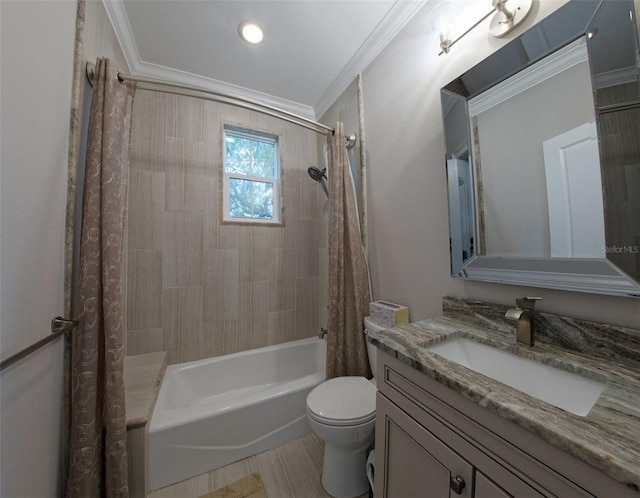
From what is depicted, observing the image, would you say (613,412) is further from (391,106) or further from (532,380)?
(391,106)

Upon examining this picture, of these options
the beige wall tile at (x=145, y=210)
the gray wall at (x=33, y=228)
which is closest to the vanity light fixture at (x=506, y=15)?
the gray wall at (x=33, y=228)

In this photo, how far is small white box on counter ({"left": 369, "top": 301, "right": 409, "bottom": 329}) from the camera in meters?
1.34

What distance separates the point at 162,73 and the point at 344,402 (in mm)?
2608

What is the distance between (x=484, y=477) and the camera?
529mm

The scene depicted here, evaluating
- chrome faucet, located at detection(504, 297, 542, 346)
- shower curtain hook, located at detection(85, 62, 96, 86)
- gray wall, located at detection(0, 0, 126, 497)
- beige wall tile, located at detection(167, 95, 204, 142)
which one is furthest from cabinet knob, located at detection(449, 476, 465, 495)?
beige wall tile, located at detection(167, 95, 204, 142)

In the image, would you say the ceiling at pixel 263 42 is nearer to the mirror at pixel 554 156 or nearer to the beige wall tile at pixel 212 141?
the beige wall tile at pixel 212 141

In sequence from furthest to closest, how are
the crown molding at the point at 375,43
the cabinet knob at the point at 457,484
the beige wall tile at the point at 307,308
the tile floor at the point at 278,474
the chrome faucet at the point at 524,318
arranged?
1. the beige wall tile at the point at 307,308
2. the crown molding at the point at 375,43
3. the tile floor at the point at 278,474
4. the chrome faucet at the point at 524,318
5. the cabinet knob at the point at 457,484

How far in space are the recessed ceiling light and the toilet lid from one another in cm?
223

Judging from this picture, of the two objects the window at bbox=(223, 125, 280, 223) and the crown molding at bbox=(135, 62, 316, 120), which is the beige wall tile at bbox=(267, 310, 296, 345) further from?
the crown molding at bbox=(135, 62, 316, 120)

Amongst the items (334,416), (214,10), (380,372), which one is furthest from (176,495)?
(214,10)

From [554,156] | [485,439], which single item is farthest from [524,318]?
[554,156]

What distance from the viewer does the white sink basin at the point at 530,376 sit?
0.63m

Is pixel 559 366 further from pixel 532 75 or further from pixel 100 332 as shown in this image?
pixel 100 332

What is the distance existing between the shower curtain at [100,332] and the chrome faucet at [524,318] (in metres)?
1.56
